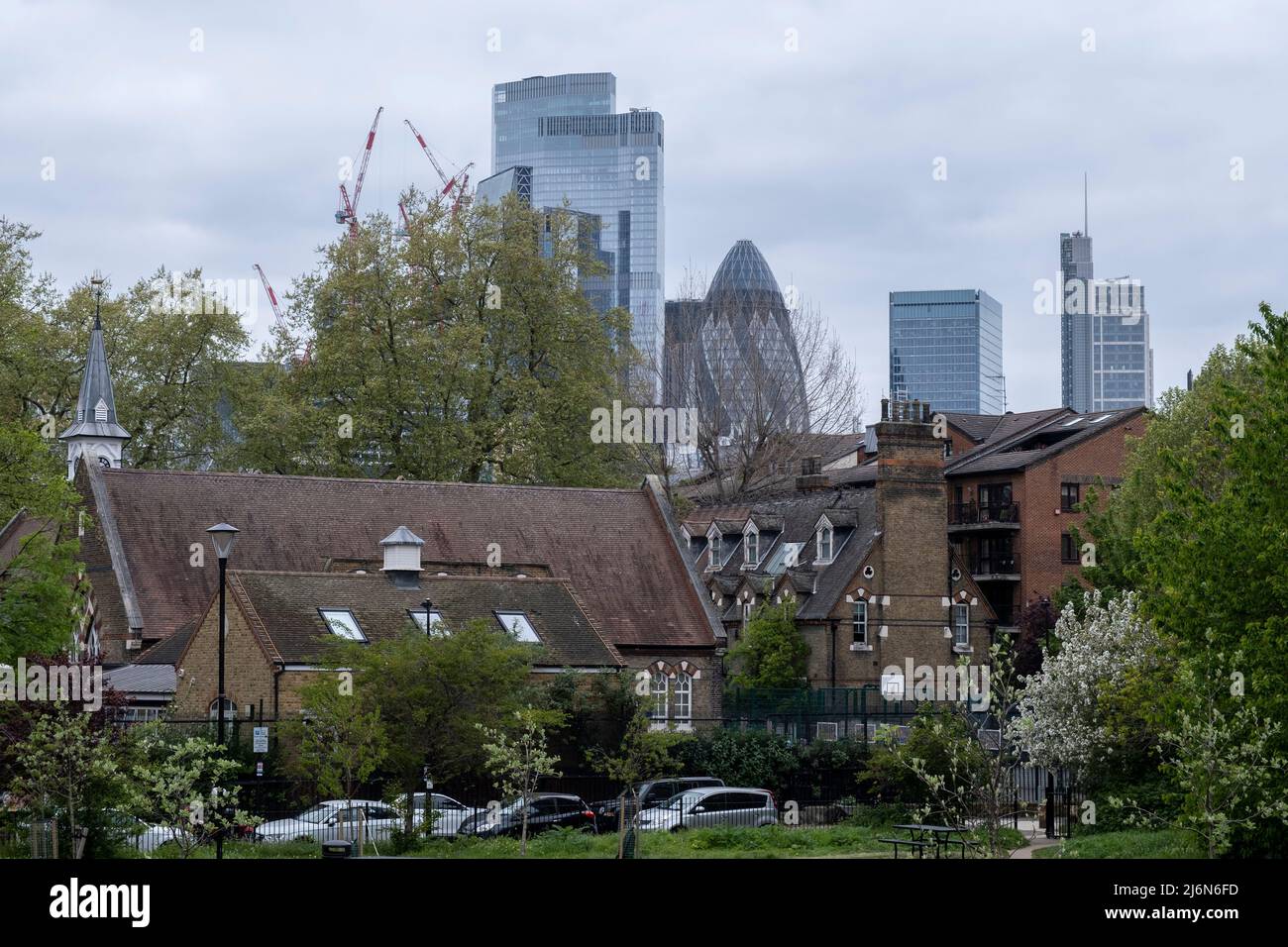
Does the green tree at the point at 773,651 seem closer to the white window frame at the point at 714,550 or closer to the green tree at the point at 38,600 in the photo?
the white window frame at the point at 714,550

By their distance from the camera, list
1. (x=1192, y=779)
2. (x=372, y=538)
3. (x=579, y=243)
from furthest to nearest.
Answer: (x=579, y=243) < (x=372, y=538) < (x=1192, y=779)

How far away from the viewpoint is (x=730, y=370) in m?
87.5

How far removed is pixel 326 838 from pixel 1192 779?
50.1 feet

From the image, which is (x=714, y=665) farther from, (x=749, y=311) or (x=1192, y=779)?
(x=749, y=311)

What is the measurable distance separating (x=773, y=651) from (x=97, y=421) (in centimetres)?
2354

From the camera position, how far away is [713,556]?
220 ft

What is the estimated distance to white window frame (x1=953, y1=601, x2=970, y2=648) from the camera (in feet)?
197

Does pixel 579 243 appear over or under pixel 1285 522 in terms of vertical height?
over

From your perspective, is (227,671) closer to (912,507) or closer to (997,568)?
(912,507)

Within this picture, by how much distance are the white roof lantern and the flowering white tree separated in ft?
52.4

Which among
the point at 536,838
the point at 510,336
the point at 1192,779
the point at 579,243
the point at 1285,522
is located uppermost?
the point at 579,243

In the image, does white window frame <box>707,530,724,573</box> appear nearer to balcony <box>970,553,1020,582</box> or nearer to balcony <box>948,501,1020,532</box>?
balcony <box>970,553,1020,582</box>
